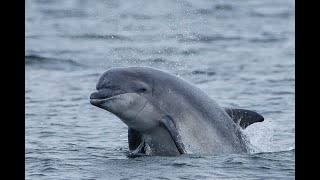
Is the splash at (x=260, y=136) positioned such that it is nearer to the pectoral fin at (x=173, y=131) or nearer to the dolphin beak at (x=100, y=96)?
the pectoral fin at (x=173, y=131)

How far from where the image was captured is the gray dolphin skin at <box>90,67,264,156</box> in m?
13.2

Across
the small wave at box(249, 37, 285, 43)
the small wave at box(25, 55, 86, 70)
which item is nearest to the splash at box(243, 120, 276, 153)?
the small wave at box(25, 55, 86, 70)

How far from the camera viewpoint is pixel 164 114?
13.6 metres

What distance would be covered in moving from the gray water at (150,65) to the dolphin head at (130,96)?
0.63 metres

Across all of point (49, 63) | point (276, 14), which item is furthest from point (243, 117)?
point (276, 14)

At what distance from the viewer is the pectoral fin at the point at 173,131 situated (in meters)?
13.3

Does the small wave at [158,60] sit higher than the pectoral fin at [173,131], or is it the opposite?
the small wave at [158,60]

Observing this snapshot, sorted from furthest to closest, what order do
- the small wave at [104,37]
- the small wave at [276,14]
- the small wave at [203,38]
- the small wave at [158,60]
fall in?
the small wave at [276,14] → the small wave at [104,37] → the small wave at [203,38] → the small wave at [158,60]

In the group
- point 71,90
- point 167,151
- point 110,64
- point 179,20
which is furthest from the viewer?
point 179,20

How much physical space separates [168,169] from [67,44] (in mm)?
19574

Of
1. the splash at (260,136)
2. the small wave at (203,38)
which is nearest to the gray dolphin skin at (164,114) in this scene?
the splash at (260,136)
